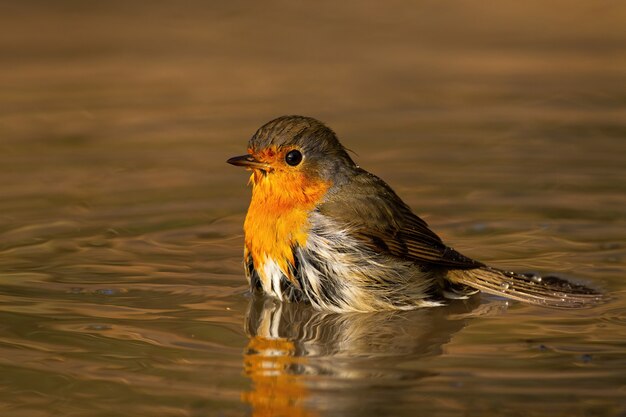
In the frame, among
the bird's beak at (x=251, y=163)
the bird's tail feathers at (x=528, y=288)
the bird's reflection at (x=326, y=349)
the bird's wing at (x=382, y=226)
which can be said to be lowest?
the bird's reflection at (x=326, y=349)

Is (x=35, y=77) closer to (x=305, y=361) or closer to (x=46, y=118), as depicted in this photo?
(x=46, y=118)

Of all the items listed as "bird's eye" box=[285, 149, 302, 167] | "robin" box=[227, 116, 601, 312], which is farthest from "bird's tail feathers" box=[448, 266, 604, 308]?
"bird's eye" box=[285, 149, 302, 167]

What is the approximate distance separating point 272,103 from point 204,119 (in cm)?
65

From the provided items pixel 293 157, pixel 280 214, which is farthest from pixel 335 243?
pixel 293 157

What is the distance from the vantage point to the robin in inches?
241

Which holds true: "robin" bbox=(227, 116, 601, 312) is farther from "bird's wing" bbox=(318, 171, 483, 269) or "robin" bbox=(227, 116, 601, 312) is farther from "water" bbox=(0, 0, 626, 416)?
"water" bbox=(0, 0, 626, 416)

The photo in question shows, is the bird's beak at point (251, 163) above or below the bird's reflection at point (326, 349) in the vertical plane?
above

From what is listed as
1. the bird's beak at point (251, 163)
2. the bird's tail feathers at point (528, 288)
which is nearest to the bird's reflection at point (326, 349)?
the bird's tail feathers at point (528, 288)

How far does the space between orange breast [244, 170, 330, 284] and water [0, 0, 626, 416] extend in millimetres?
331

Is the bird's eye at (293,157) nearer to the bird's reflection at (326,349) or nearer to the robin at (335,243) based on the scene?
the robin at (335,243)

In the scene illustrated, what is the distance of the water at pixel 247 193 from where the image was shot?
5238 mm

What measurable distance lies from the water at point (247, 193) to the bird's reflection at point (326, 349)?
0.02 metres

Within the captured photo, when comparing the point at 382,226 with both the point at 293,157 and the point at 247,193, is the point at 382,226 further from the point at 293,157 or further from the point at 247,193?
the point at 247,193

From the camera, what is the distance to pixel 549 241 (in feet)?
23.9
